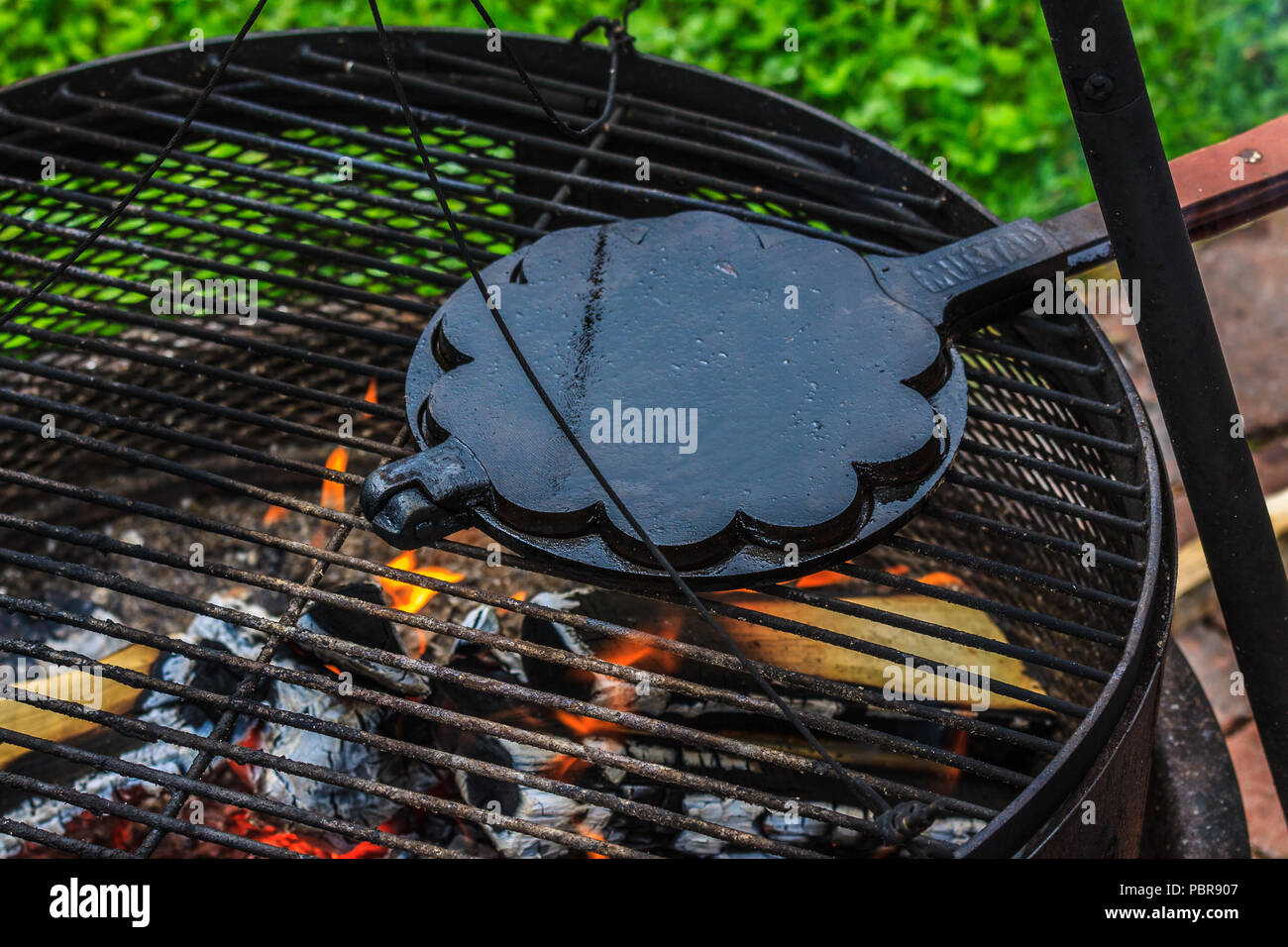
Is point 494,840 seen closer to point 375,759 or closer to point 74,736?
point 375,759

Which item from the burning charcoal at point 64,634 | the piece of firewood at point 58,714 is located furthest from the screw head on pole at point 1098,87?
the burning charcoal at point 64,634

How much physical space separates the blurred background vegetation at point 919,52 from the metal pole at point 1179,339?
A: 2.23 meters

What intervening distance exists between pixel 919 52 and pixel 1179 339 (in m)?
2.73

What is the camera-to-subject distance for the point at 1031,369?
77.4 inches

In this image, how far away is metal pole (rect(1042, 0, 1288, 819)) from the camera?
4.18 ft

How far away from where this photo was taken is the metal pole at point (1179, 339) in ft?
4.18

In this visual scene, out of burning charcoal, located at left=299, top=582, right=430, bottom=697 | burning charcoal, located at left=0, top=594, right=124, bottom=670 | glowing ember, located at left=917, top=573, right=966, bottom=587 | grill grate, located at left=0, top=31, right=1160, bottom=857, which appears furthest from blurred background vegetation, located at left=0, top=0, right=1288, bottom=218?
burning charcoal, located at left=299, top=582, right=430, bottom=697

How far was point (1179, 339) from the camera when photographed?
1470 millimetres

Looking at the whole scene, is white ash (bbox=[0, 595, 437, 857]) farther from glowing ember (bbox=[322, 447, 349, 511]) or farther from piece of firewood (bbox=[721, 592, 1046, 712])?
piece of firewood (bbox=[721, 592, 1046, 712])

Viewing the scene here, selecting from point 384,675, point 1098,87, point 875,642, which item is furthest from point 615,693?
point 1098,87

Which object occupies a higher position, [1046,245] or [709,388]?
[1046,245]

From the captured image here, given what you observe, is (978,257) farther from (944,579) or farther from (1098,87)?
(944,579)

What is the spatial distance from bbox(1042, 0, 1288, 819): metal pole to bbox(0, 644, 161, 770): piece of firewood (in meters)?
1.62

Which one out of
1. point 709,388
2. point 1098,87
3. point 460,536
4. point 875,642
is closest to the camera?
point 1098,87
